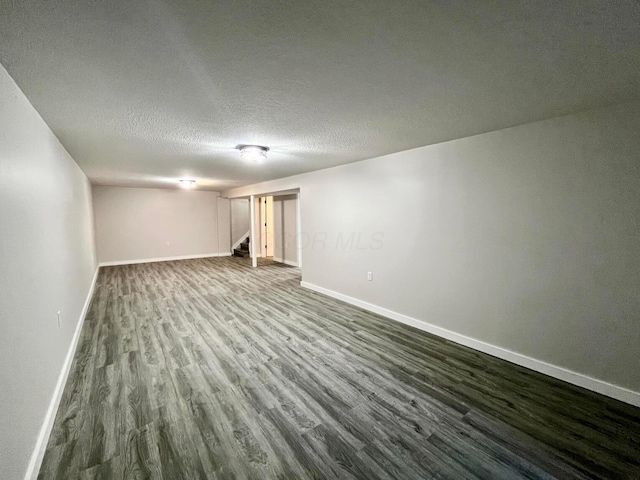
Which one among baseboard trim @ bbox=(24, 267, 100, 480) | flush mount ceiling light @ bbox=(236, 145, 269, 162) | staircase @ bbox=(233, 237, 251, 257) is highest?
flush mount ceiling light @ bbox=(236, 145, 269, 162)

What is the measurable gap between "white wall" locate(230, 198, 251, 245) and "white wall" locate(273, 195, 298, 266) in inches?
74.2

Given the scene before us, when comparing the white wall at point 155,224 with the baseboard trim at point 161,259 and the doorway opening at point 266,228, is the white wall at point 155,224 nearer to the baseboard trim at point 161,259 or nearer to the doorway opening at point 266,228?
the baseboard trim at point 161,259

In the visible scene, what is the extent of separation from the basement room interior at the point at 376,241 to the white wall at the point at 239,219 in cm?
591

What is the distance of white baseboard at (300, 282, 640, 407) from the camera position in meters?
2.04

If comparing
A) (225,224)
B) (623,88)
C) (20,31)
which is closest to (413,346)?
(623,88)

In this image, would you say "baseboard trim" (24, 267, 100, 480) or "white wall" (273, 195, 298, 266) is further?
"white wall" (273, 195, 298, 266)

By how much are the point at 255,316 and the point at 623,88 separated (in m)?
4.05

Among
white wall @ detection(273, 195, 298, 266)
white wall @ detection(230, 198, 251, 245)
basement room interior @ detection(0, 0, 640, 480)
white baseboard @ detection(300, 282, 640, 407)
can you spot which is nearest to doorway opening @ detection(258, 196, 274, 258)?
white wall @ detection(273, 195, 298, 266)

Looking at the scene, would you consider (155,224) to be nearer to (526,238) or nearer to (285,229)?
(285,229)

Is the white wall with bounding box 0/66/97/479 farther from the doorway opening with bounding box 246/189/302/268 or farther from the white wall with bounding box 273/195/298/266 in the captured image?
the white wall with bounding box 273/195/298/266

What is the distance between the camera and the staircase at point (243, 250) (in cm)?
920

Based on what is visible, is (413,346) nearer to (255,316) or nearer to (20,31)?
(255,316)

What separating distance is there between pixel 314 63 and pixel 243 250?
8.58 metres

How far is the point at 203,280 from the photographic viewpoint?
19.3ft
